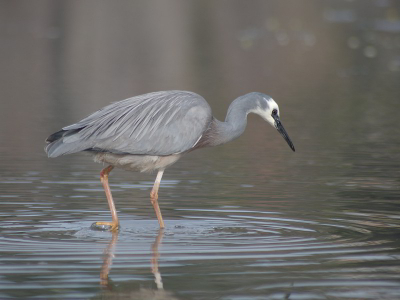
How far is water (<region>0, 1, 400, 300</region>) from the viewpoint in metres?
7.90

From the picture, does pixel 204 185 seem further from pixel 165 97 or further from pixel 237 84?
pixel 237 84

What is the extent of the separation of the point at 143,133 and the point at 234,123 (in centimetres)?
113

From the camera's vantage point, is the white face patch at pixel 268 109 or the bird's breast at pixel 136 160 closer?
the bird's breast at pixel 136 160

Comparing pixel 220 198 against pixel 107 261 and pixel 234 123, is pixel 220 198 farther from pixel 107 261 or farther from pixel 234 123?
Result: pixel 107 261

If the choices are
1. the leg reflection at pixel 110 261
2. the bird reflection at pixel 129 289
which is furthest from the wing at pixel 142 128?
the bird reflection at pixel 129 289

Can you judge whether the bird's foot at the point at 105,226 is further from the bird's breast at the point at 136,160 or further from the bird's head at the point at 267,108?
the bird's head at the point at 267,108

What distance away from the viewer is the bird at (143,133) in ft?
34.2

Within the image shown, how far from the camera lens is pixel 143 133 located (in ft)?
35.0

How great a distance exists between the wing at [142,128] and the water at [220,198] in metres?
0.77

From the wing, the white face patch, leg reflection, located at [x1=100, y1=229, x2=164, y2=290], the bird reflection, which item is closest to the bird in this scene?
the wing

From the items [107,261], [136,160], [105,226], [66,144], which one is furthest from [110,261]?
[136,160]

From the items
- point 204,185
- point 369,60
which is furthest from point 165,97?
point 369,60

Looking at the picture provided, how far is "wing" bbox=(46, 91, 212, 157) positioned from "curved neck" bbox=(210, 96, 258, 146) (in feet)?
0.87

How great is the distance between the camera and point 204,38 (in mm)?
41062
